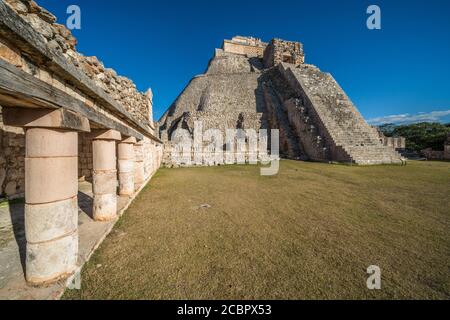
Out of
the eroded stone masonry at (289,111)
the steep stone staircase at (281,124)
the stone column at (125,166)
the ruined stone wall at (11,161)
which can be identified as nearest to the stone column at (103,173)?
the stone column at (125,166)

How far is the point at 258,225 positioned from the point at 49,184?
3.62m

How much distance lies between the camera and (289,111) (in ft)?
75.9

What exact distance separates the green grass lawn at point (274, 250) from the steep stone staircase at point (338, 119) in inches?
439

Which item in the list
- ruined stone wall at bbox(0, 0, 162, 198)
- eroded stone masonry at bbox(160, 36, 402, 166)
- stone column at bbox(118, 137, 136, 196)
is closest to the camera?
ruined stone wall at bbox(0, 0, 162, 198)

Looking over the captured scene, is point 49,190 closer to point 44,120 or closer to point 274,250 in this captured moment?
point 44,120

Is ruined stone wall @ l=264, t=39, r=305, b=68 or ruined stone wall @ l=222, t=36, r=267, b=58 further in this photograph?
ruined stone wall @ l=222, t=36, r=267, b=58

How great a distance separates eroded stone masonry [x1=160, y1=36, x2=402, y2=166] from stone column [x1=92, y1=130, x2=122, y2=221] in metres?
12.4

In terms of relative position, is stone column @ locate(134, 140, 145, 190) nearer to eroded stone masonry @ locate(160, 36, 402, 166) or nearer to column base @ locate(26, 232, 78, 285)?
column base @ locate(26, 232, 78, 285)

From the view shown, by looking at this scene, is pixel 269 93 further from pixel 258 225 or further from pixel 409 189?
pixel 258 225

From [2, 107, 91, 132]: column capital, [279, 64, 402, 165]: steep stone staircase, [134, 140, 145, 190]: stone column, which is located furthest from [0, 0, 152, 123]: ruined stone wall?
[279, 64, 402, 165]: steep stone staircase

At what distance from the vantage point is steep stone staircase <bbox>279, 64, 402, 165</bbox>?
15.5m

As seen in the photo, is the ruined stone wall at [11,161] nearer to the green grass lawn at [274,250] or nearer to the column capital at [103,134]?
the column capital at [103,134]

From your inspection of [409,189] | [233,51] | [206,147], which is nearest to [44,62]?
[409,189]

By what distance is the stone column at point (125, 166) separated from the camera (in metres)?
5.83
